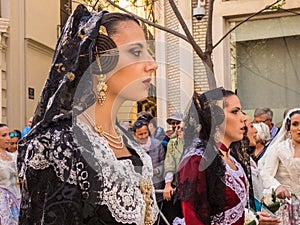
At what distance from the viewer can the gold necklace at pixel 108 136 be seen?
8.34 feet

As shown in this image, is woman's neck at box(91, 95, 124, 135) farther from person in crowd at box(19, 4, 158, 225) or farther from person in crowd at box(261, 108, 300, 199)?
person in crowd at box(261, 108, 300, 199)

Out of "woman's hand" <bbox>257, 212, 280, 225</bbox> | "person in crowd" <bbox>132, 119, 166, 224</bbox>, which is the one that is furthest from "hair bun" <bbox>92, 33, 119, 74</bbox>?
"person in crowd" <bbox>132, 119, 166, 224</bbox>

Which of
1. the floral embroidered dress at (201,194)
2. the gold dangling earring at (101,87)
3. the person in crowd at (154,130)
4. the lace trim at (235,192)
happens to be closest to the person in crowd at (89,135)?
the gold dangling earring at (101,87)

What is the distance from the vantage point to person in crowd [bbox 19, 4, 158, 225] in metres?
2.30

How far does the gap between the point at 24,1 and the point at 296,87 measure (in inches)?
293

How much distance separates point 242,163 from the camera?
5000 mm

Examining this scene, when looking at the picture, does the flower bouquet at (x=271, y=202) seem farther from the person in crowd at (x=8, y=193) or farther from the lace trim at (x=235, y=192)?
the person in crowd at (x=8, y=193)

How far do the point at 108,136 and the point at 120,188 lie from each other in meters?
0.24

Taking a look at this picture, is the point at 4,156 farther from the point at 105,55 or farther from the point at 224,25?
the point at 105,55

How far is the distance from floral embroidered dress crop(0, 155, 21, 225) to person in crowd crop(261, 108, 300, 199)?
334cm

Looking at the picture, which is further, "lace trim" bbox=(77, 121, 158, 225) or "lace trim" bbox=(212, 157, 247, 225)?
"lace trim" bbox=(212, 157, 247, 225)

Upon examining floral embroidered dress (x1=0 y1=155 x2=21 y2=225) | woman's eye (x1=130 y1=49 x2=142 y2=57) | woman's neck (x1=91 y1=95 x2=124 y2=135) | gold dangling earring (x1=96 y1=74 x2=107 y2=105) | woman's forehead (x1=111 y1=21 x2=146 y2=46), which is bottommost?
floral embroidered dress (x1=0 y1=155 x2=21 y2=225)

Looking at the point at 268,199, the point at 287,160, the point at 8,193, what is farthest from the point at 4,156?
the point at 268,199

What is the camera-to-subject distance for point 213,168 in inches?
173
